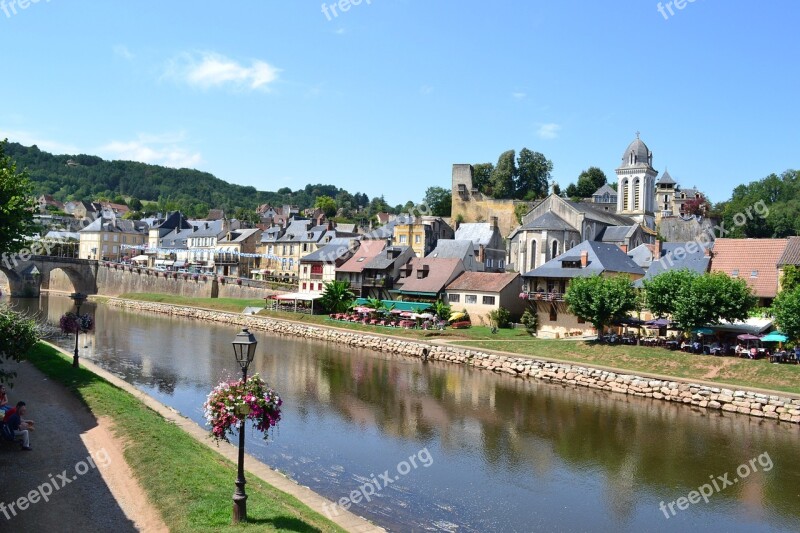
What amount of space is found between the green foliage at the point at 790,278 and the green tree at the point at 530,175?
58.0 m

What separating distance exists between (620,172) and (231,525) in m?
88.9

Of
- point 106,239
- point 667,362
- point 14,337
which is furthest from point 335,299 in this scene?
point 106,239

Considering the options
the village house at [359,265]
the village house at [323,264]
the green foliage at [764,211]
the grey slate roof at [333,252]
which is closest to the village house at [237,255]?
the village house at [323,264]

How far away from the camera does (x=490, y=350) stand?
40.7m

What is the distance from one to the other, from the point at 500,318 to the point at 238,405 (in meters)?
38.7

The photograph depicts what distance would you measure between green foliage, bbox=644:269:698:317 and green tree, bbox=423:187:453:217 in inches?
2399

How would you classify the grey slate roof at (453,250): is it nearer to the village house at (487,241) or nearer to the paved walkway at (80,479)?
the village house at (487,241)

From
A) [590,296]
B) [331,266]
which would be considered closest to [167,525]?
[590,296]

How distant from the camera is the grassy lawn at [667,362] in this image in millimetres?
30891

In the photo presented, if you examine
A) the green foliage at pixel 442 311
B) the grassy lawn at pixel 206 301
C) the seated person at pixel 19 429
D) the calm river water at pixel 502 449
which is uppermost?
the green foliage at pixel 442 311

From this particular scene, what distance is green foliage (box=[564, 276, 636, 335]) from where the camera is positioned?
38.7 meters

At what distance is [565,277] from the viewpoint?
154ft

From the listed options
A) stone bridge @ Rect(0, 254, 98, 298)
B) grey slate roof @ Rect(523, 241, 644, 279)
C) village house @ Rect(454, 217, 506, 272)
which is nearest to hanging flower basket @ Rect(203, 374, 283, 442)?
grey slate roof @ Rect(523, 241, 644, 279)

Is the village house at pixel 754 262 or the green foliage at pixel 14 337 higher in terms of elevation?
the village house at pixel 754 262
